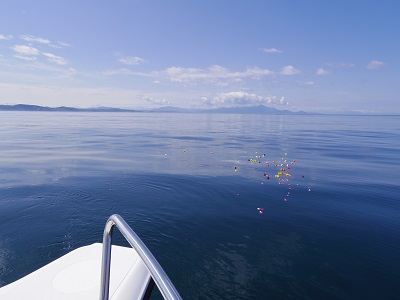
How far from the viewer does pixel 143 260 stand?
224 centimetres

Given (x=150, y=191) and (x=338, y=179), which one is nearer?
(x=150, y=191)

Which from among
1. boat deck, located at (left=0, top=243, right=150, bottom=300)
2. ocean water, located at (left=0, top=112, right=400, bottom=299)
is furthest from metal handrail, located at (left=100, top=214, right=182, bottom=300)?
ocean water, located at (left=0, top=112, right=400, bottom=299)

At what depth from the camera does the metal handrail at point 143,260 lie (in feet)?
6.34

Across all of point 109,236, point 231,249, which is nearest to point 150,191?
point 231,249

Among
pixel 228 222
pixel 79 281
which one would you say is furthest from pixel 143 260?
pixel 228 222

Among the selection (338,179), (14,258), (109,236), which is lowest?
(14,258)

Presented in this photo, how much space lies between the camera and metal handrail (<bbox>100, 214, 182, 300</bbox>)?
193cm

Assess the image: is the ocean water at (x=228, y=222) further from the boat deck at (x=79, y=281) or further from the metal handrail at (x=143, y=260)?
the metal handrail at (x=143, y=260)

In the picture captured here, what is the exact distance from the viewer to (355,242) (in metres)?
9.09

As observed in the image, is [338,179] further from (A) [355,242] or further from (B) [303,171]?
(A) [355,242]

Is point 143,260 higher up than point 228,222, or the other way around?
point 143,260

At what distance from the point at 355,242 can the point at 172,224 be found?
6.74 meters

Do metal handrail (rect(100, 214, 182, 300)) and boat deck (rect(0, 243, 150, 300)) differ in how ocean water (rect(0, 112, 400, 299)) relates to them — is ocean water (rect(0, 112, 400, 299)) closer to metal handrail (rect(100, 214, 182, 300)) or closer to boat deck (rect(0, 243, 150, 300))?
boat deck (rect(0, 243, 150, 300))

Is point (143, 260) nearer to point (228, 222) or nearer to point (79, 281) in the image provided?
point (79, 281)
